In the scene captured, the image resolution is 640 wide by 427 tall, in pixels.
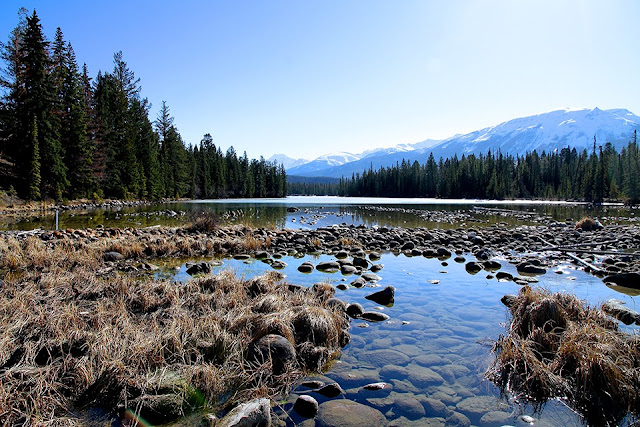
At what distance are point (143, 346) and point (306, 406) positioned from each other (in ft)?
7.54

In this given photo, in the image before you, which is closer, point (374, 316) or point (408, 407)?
point (408, 407)

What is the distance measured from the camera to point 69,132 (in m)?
40.8

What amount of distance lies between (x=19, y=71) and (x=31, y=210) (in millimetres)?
15251

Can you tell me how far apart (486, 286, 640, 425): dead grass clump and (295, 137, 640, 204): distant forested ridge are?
82480 mm

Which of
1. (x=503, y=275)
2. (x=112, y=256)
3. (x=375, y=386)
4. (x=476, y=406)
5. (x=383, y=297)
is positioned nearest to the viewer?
(x=476, y=406)

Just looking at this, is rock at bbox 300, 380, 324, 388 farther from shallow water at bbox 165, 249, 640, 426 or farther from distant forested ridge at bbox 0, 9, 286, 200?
distant forested ridge at bbox 0, 9, 286, 200

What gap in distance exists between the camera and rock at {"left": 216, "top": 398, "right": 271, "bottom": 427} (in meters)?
3.63

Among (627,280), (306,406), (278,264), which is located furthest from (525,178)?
(306,406)

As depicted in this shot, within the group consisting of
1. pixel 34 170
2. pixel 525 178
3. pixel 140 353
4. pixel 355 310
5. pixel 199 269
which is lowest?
pixel 355 310

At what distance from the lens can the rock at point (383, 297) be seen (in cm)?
845

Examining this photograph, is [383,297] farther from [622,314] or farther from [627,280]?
[627,280]

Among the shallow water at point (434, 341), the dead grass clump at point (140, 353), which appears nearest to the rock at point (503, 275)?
the shallow water at point (434, 341)

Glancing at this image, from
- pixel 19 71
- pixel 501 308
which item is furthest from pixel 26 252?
pixel 19 71

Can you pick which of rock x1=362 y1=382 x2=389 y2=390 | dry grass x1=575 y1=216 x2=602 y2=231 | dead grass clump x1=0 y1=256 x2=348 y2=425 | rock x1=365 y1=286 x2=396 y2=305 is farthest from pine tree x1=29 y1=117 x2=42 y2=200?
dry grass x1=575 y1=216 x2=602 y2=231
